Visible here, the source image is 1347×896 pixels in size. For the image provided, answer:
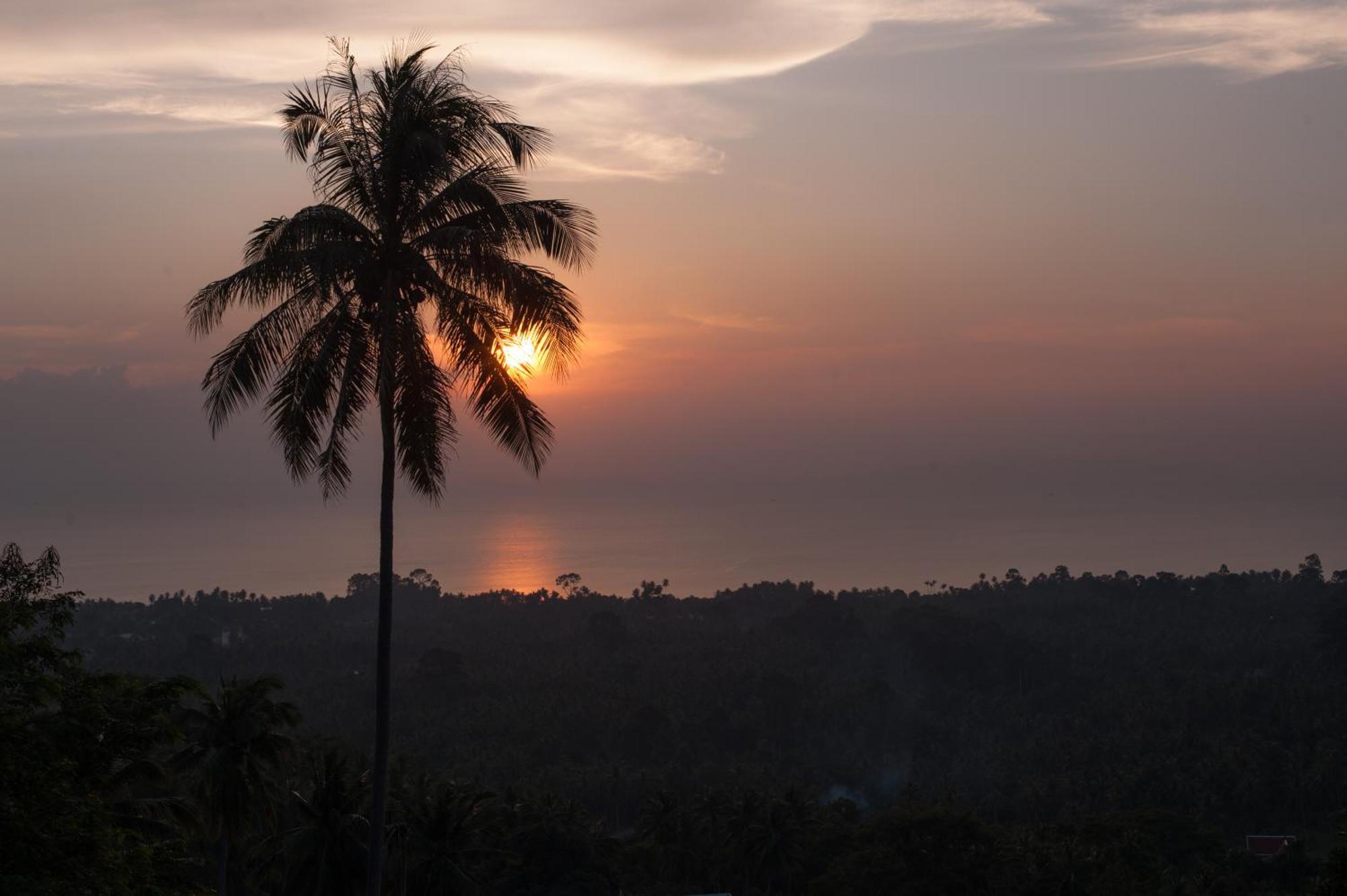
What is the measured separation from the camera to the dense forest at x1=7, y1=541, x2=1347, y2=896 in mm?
17781

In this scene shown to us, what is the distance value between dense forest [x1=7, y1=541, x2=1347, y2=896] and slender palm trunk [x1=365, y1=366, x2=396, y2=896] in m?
2.71

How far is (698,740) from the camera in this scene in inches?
4045

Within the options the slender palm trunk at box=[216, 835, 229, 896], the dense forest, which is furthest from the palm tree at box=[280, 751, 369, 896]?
the slender palm trunk at box=[216, 835, 229, 896]

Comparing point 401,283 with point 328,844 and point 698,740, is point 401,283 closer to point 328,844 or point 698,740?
point 328,844

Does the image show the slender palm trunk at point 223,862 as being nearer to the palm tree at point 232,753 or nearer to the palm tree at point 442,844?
the palm tree at point 232,753

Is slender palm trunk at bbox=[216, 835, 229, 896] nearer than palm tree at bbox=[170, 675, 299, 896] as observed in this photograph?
No

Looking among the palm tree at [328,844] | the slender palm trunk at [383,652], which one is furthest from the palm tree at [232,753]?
the slender palm trunk at [383,652]

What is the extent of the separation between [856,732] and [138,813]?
307 feet

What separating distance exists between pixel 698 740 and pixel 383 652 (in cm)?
8950

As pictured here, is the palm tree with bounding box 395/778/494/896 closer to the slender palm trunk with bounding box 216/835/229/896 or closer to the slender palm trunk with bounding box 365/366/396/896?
the slender palm trunk with bounding box 216/835/229/896

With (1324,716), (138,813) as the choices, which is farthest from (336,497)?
(1324,716)

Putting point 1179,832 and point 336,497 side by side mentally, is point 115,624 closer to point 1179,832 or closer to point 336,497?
point 1179,832

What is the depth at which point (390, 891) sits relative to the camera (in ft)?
99.0

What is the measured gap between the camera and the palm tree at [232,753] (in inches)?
1073
